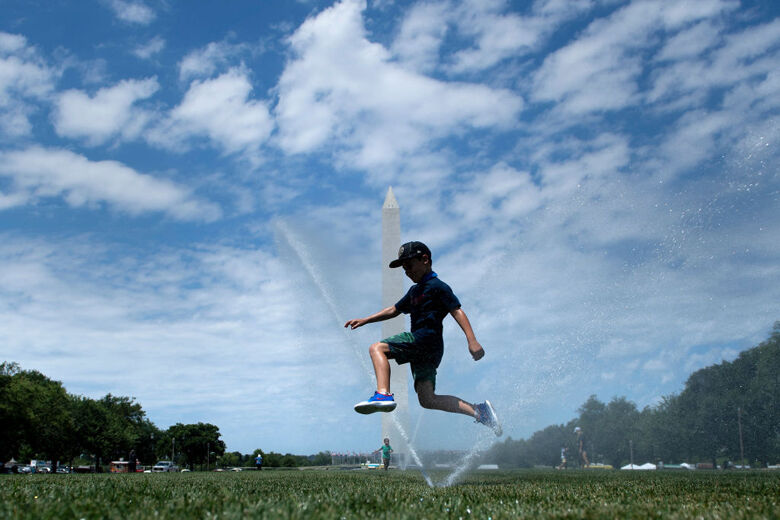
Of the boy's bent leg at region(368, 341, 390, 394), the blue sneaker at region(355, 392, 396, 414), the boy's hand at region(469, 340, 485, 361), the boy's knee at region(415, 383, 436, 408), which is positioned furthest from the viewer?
the boy's knee at region(415, 383, 436, 408)

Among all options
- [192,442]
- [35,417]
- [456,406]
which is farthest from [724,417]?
[192,442]

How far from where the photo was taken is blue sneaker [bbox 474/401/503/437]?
7195 millimetres

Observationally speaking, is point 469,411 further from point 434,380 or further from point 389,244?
point 389,244

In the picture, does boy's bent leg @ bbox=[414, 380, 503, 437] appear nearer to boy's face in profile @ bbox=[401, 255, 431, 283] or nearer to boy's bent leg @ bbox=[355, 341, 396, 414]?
boy's bent leg @ bbox=[355, 341, 396, 414]

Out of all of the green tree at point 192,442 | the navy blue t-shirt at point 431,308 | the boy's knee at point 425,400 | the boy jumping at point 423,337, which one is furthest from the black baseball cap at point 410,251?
the green tree at point 192,442

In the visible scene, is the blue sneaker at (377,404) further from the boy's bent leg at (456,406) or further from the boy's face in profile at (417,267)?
the boy's face in profile at (417,267)

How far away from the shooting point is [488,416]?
7.21m

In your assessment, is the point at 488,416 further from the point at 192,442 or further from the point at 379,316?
the point at 192,442

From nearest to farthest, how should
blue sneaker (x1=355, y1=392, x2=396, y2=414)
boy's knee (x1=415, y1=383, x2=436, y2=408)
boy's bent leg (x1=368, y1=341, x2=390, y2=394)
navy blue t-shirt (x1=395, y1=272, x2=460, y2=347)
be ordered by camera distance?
blue sneaker (x1=355, y1=392, x2=396, y2=414) → boy's bent leg (x1=368, y1=341, x2=390, y2=394) → navy blue t-shirt (x1=395, y1=272, x2=460, y2=347) → boy's knee (x1=415, y1=383, x2=436, y2=408)

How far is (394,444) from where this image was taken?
45.4 meters

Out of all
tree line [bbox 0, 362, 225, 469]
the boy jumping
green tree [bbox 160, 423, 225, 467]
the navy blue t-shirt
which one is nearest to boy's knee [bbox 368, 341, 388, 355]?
the boy jumping

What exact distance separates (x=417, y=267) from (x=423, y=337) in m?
0.82

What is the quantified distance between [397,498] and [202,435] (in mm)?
127202

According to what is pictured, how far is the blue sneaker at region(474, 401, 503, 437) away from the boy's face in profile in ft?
5.79
